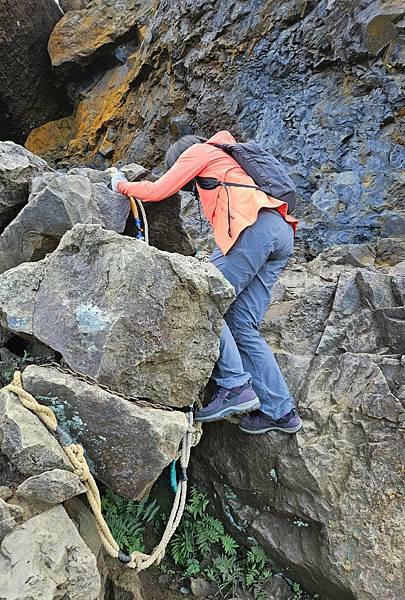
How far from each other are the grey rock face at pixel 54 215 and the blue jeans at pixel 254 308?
118 cm

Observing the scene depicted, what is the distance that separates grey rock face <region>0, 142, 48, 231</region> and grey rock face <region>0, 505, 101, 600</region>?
3.27 m

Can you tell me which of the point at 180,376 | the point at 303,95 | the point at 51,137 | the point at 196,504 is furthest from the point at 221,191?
the point at 51,137

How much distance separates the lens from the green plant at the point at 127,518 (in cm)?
425

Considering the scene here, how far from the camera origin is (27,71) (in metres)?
16.2

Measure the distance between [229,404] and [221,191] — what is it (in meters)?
1.65

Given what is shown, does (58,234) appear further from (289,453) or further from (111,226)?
(289,453)

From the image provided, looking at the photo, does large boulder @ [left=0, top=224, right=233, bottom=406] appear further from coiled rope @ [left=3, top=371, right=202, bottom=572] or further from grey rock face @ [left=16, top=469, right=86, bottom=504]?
grey rock face @ [left=16, top=469, right=86, bottom=504]

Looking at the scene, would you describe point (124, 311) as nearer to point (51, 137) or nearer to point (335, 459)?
point (335, 459)

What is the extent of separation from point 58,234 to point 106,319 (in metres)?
1.52

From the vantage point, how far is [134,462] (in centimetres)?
330

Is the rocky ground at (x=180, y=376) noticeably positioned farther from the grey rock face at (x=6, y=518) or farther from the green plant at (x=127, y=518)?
the green plant at (x=127, y=518)

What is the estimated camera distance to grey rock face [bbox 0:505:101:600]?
2.47 metres

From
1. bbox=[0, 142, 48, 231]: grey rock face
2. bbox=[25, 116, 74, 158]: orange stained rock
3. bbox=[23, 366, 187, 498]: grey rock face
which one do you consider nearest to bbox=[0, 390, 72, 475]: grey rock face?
bbox=[23, 366, 187, 498]: grey rock face

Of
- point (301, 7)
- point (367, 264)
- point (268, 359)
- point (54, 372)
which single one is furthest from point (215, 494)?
point (301, 7)
